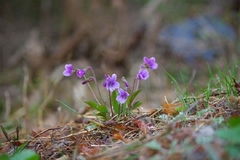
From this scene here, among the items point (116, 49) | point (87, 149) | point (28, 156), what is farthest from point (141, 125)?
point (116, 49)

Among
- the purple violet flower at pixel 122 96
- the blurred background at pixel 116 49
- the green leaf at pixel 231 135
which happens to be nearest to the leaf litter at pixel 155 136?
the green leaf at pixel 231 135

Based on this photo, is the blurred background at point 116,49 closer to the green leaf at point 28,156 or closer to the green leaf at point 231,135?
the green leaf at point 28,156

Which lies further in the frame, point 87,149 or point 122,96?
point 122,96

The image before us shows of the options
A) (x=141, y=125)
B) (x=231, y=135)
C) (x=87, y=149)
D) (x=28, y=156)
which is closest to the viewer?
(x=231, y=135)

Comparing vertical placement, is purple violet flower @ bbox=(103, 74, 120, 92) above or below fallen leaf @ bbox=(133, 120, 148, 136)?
above

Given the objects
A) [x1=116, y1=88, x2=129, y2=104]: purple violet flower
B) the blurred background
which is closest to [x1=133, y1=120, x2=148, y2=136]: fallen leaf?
[x1=116, y1=88, x2=129, y2=104]: purple violet flower

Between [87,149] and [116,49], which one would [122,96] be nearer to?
[87,149]

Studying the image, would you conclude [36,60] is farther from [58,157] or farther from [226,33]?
[58,157]

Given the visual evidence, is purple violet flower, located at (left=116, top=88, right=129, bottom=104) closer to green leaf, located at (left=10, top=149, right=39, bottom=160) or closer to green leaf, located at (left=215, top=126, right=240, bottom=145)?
green leaf, located at (left=10, top=149, right=39, bottom=160)
